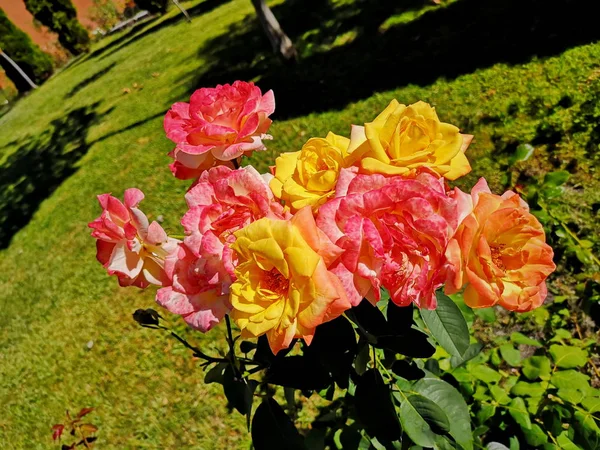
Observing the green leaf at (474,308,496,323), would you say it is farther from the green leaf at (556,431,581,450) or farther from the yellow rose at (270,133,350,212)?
the yellow rose at (270,133,350,212)

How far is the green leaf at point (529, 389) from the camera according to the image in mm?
1551

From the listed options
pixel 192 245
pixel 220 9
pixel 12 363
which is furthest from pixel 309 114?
pixel 220 9

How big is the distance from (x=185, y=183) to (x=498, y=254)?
430 cm

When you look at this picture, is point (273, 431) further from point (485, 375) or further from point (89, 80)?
point (89, 80)

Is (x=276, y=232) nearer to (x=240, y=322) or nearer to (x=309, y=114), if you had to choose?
(x=240, y=322)

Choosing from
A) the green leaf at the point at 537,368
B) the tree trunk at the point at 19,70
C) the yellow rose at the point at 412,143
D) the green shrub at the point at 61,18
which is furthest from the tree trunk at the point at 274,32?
the green shrub at the point at 61,18

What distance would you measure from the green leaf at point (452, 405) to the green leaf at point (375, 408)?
21 cm

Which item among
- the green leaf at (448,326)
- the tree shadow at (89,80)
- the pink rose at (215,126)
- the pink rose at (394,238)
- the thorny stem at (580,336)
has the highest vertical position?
the pink rose at (215,126)

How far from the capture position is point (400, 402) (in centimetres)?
130

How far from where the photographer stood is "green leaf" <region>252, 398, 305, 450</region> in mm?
1102

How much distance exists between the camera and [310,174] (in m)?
0.82

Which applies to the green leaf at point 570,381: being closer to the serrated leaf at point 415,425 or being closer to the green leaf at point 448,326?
the serrated leaf at point 415,425

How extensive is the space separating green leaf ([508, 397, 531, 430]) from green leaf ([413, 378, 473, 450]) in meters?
0.34

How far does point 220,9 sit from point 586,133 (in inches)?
367
